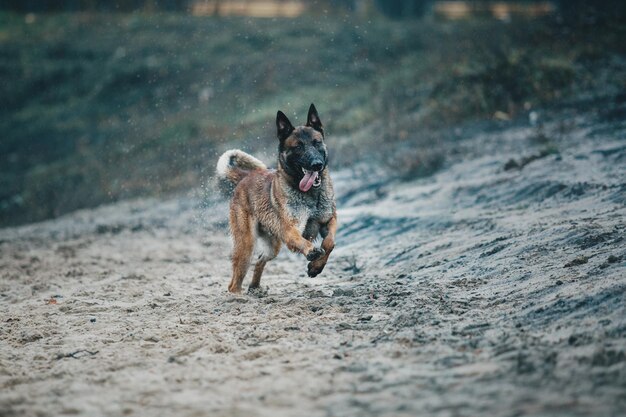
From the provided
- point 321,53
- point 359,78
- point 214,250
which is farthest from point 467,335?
point 321,53

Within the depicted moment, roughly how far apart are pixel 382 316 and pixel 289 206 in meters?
1.87

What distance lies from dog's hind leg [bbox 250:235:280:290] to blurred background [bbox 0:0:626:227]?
574 centimetres

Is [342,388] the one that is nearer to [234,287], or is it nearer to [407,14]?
[234,287]

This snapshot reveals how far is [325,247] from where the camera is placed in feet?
21.0

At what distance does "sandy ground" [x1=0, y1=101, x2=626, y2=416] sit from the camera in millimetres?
3385

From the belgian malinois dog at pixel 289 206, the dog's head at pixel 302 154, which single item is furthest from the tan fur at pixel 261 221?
the dog's head at pixel 302 154

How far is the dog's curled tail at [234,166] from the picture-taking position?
783 centimetres

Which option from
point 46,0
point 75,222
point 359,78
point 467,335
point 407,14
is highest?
point 46,0

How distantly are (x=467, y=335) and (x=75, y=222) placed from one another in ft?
45.4

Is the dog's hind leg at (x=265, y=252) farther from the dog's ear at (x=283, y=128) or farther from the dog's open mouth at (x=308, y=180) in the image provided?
the dog's ear at (x=283, y=128)

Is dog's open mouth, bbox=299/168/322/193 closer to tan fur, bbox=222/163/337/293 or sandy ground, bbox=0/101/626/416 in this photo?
tan fur, bbox=222/163/337/293

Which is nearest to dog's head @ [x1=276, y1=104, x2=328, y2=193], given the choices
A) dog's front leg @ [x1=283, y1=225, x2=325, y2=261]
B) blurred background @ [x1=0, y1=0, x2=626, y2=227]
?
dog's front leg @ [x1=283, y1=225, x2=325, y2=261]

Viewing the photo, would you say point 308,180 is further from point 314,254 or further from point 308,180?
point 314,254

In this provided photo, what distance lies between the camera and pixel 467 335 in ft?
14.2
